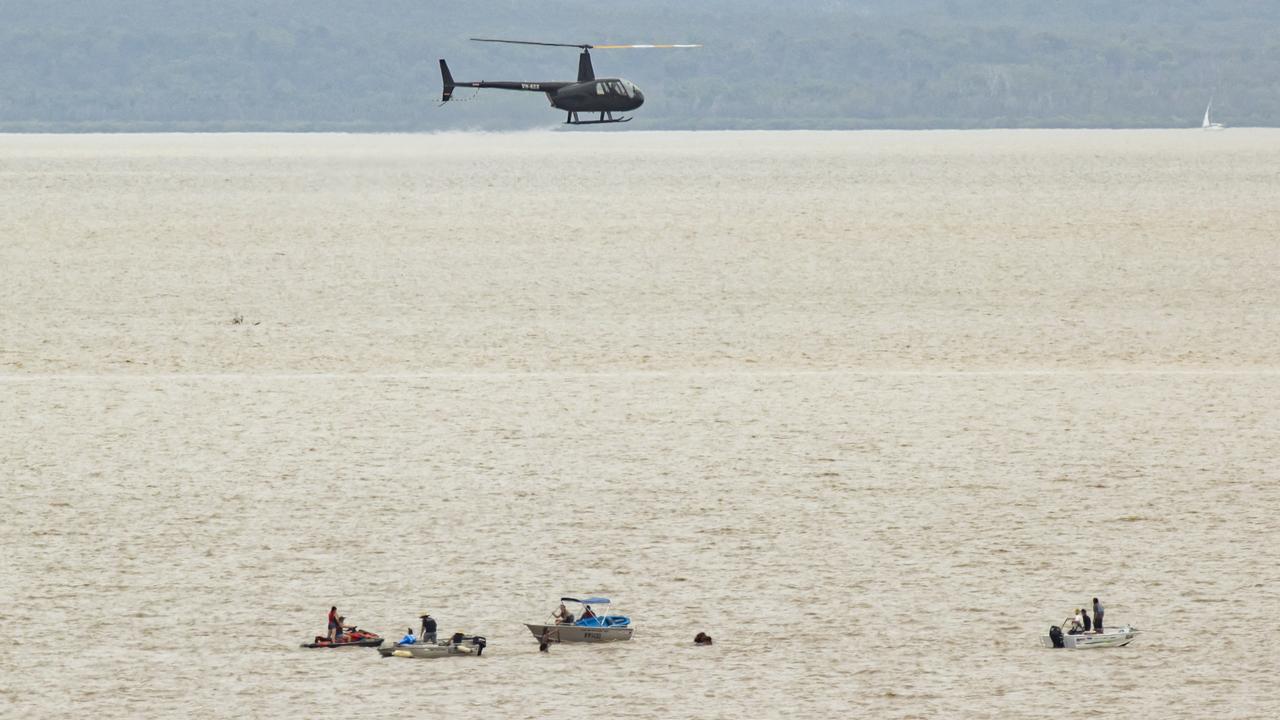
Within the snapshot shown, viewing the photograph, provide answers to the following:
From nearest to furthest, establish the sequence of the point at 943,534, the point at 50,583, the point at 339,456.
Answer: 1. the point at 50,583
2. the point at 943,534
3. the point at 339,456

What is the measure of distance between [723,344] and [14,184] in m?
47.5

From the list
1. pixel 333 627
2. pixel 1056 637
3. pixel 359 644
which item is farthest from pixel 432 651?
pixel 1056 637

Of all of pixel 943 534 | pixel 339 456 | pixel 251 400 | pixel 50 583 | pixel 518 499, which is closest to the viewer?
pixel 50 583

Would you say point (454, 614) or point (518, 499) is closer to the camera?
point (454, 614)

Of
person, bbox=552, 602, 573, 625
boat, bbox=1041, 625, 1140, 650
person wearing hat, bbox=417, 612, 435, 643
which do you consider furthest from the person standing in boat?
boat, bbox=1041, 625, 1140, 650

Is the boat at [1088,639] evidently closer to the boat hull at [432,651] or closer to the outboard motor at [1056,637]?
the outboard motor at [1056,637]

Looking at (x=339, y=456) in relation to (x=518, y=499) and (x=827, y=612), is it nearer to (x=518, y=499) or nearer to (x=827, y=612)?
(x=518, y=499)

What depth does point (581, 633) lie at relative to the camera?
35.3ft

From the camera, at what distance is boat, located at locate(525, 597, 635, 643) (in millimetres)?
10703

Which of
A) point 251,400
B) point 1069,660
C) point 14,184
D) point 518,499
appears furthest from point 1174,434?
point 14,184

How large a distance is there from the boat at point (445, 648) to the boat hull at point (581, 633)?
384 millimetres

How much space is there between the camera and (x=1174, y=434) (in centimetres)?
1742

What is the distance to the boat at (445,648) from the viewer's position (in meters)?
10.4

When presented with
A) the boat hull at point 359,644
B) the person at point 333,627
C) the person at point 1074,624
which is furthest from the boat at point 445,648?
the person at point 1074,624
